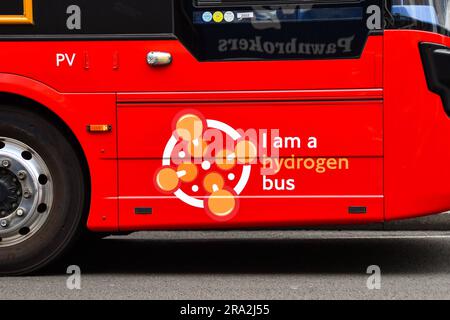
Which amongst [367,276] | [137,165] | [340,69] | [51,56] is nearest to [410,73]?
[340,69]

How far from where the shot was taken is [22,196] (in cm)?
730

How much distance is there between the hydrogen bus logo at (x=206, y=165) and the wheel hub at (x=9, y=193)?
932mm

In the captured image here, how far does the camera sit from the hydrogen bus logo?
23.5 feet

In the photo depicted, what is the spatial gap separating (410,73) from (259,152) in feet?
3.60

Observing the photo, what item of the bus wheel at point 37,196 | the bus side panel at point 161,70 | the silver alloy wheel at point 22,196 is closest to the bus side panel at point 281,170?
the bus side panel at point 161,70

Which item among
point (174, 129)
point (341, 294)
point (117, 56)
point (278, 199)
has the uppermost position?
point (117, 56)

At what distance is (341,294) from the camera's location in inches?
269

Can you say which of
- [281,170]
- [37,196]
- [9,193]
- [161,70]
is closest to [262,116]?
[281,170]

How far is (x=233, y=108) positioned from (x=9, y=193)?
159 centimetres

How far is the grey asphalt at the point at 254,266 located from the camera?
6.91 metres

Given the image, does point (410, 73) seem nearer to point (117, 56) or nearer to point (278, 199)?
point (278, 199)

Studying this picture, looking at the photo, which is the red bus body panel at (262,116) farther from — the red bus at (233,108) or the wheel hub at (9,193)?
the wheel hub at (9,193)

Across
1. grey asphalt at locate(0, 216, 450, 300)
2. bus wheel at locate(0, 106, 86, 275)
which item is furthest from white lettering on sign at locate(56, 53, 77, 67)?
grey asphalt at locate(0, 216, 450, 300)

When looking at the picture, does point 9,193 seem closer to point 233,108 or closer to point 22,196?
point 22,196
